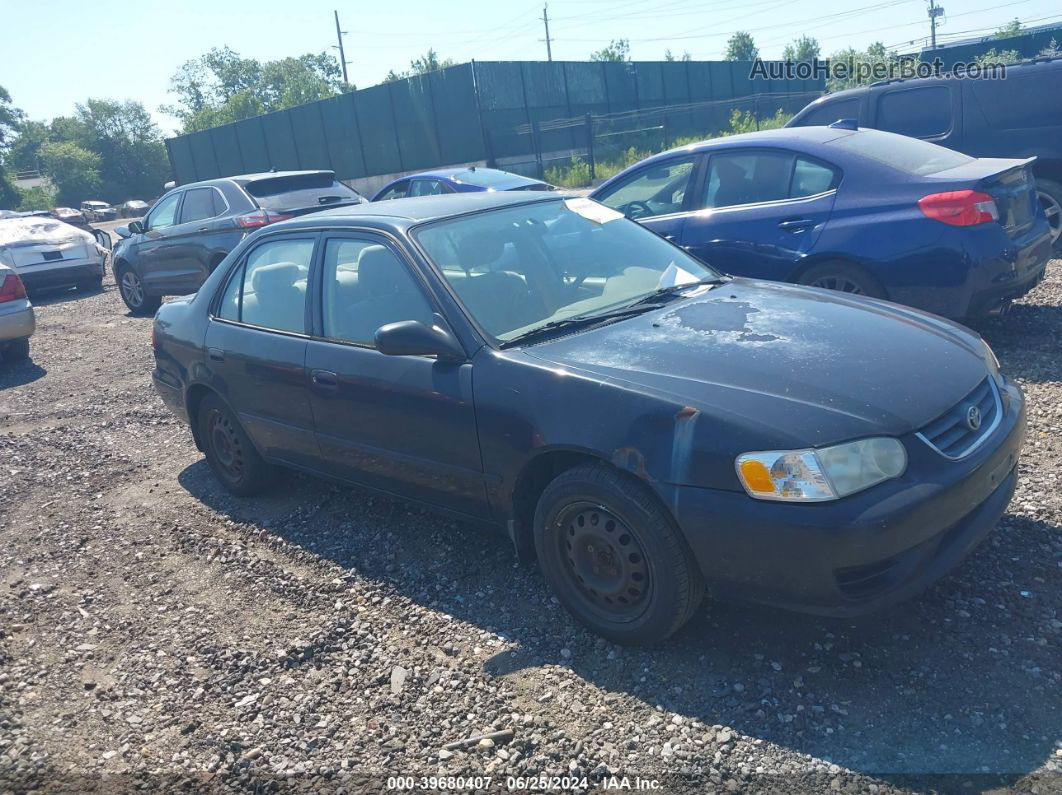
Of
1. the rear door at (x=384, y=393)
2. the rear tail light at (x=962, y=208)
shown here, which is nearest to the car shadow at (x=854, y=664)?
the rear door at (x=384, y=393)

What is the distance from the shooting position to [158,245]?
11969 mm

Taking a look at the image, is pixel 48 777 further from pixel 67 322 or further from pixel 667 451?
pixel 67 322

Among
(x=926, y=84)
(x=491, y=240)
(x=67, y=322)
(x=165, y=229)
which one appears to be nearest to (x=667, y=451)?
(x=491, y=240)

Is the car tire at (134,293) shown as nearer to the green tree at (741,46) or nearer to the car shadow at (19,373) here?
the car shadow at (19,373)

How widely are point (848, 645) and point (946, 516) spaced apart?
2.01 feet

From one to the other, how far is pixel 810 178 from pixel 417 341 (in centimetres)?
388

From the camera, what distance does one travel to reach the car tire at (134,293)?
12.6 metres

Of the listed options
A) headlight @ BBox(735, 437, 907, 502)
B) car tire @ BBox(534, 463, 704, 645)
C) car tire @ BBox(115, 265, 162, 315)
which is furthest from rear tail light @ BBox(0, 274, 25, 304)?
headlight @ BBox(735, 437, 907, 502)

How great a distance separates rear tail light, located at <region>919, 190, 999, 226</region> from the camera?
5.70 metres

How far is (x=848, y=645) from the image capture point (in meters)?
3.23

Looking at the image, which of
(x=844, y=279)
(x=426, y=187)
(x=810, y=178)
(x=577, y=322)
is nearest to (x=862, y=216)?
(x=844, y=279)

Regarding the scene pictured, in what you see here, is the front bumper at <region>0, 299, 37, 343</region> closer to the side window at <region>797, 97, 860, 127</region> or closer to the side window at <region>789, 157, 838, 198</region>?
the side window at <region>789, 157, 838, 198</region>

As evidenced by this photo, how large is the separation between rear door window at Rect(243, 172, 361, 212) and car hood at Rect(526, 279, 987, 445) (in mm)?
7905

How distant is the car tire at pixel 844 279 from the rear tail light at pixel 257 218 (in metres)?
6.62
